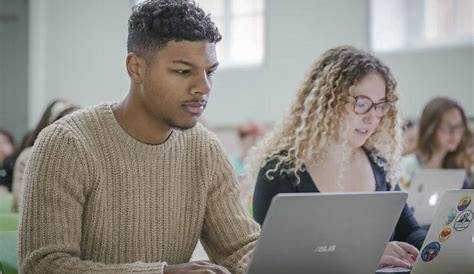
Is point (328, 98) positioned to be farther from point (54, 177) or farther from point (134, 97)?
point (54, 177)

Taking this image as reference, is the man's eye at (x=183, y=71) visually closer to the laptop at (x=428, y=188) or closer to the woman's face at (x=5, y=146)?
the laptop at (x=428, y=188)

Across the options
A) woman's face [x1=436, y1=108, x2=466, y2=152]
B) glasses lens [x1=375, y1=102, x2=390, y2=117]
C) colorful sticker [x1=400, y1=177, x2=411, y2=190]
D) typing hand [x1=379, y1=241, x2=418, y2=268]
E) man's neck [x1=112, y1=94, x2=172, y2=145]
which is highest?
man's neck [x1=112, y1=94, x2=172, y2=145]

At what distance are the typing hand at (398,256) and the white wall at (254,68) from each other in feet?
13.7

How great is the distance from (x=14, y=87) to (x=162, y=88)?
749cm

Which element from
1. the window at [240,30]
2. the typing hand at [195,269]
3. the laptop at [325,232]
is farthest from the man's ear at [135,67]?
the window at [240,30]

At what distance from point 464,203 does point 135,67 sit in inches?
32.0

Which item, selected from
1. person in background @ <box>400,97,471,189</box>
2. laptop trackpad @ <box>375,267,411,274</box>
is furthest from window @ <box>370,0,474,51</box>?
laptop trackpad @ <box>375,267,411,274</box>

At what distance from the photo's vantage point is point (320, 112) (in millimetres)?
2650

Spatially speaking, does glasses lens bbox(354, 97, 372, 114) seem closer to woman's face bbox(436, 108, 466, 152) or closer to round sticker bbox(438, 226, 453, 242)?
round sticker bbox(438, 226, 453, 242)

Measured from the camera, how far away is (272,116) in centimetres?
800

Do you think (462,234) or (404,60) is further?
(404,60)

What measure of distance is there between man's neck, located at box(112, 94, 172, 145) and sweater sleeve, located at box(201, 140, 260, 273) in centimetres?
18

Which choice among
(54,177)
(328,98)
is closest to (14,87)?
(328,98)

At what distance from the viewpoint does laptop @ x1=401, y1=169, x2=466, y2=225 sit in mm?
3461
